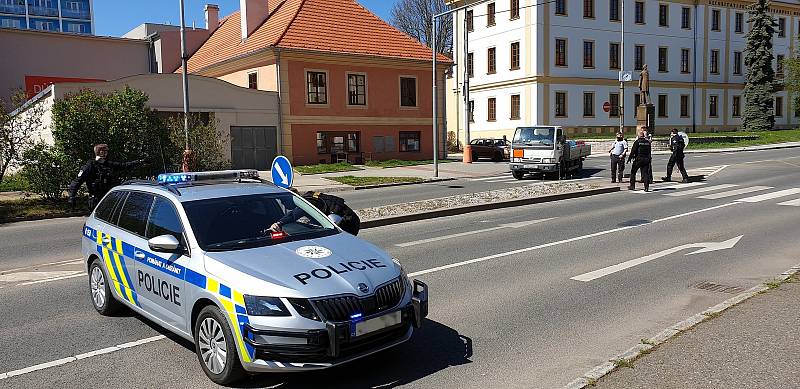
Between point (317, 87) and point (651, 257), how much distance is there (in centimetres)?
2651

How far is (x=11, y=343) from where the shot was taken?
5.85 metres

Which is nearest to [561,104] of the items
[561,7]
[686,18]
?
[561,7]

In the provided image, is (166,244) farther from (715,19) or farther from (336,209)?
(715,19)

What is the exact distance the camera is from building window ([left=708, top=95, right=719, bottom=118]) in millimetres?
57781

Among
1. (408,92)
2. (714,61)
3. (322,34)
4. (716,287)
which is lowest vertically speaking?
(716,287)

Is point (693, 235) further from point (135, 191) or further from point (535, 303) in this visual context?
point (135, 191)

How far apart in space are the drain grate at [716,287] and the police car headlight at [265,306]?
561cm

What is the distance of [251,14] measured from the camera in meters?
37.8

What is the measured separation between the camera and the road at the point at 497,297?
199 inches

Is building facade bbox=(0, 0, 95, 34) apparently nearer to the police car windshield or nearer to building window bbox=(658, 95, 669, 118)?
building window bbox=(658, 95, 669, 118)

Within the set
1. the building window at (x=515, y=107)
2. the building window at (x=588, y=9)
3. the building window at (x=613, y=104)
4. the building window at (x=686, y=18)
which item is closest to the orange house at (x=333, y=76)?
the building window at (x=515, y=107)

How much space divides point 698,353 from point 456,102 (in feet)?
172

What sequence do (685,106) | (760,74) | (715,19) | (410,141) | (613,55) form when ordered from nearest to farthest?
(410,141) < (613,55) < (760,74) < (685,106) < (715,19)

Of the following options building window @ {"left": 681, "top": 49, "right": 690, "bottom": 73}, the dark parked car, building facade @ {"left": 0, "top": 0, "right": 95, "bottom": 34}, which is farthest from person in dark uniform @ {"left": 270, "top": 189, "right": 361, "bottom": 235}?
building facade @ {"left": 0, "top": 0, "right": 95, "bottom": 34}
